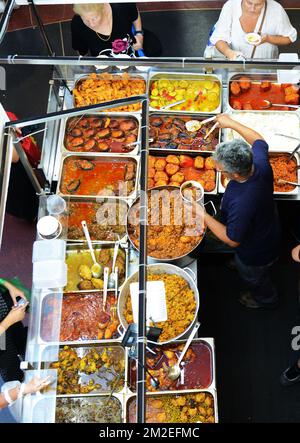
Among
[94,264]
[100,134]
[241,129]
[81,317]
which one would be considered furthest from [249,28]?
[81,317]

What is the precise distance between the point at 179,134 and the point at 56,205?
1155 mm

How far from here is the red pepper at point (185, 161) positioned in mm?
3836

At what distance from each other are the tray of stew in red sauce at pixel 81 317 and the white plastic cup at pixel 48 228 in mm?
374

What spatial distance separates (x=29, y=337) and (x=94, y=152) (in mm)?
1456

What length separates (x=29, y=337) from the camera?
10.1ft

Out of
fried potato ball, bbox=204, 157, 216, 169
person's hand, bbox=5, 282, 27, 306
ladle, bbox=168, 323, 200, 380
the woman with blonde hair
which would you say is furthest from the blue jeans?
the woman with blonde hair

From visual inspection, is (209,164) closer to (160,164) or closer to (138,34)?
(160,164)

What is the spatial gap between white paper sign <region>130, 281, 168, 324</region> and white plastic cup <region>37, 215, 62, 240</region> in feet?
1.93

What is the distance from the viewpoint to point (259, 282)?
153 inches

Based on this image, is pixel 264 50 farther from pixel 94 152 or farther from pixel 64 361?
pixel 64 361

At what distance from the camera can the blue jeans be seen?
374 cm

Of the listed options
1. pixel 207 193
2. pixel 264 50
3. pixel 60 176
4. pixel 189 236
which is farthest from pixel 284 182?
pixel 60 176

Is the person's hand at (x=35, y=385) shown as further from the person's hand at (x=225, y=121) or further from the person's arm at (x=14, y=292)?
the person's hand at (x=225, y=121)

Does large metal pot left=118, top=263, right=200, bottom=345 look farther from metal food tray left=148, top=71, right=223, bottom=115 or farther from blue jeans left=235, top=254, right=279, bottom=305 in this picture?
metal food tray left=148, top=71, right=223, bottom=115
